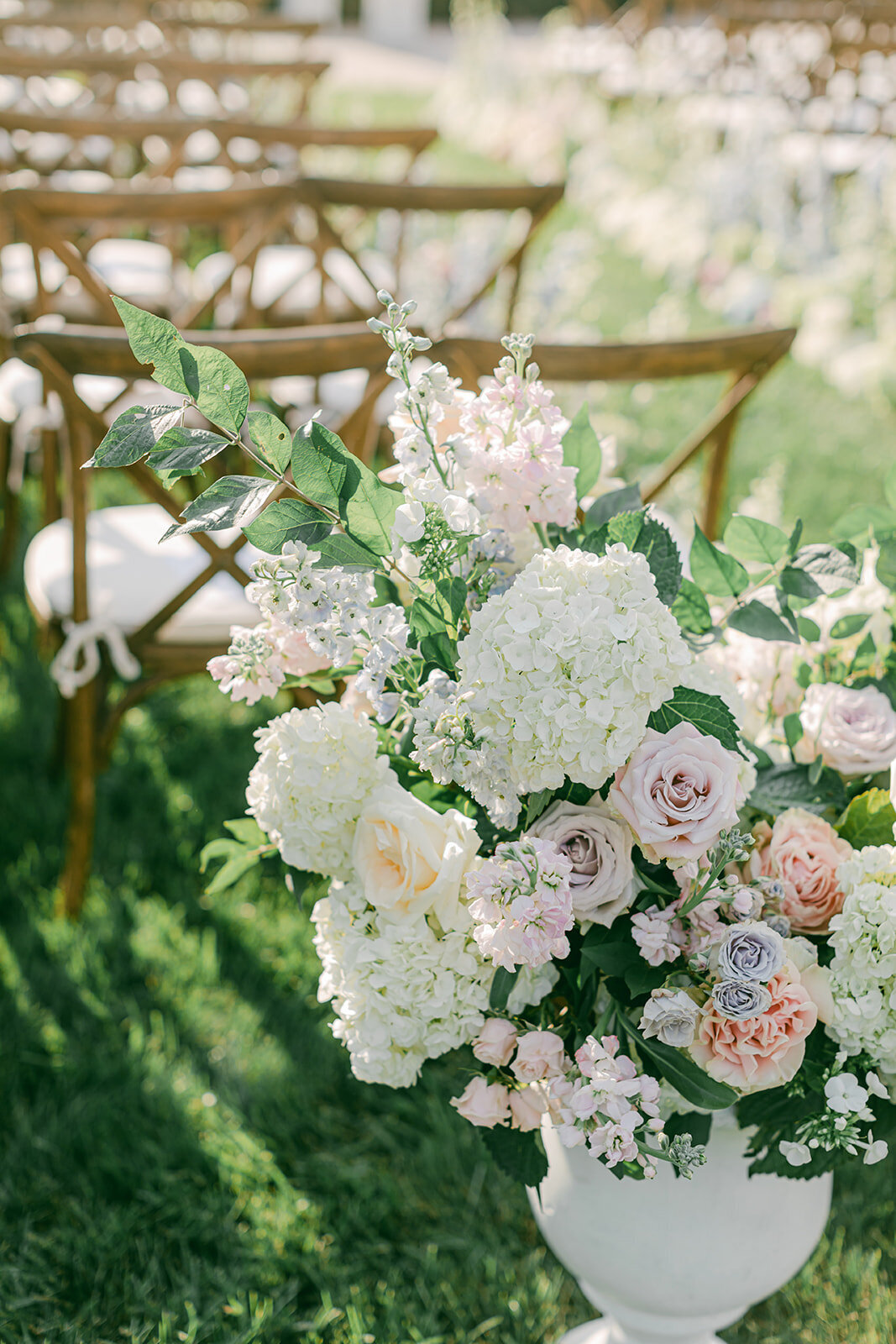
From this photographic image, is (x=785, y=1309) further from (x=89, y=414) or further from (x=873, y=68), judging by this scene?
(x=873, y=68)

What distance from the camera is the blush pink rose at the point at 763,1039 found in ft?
2.81

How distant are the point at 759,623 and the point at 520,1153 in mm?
476

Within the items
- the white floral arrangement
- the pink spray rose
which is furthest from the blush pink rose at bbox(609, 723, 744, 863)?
the pink spray rose

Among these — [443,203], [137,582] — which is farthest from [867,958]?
[443,203]

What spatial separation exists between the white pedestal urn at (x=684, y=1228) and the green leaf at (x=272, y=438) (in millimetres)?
688

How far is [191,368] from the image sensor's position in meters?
0.80

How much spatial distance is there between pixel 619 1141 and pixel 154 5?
8332 mm

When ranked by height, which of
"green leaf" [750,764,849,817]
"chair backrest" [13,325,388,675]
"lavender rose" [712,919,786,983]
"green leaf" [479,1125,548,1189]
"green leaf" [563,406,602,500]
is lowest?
"green leaf" [479,1125,548,1189]

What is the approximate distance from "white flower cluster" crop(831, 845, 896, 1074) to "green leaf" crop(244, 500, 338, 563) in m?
0.46

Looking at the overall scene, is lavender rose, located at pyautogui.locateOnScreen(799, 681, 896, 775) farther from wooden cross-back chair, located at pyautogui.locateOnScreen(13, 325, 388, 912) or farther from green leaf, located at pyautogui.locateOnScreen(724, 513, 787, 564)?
wooden cross-back chair, located at pyautogui.locateOnScreen(13, 325, 388, 912)

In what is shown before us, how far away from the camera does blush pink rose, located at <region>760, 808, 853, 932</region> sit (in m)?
0.93

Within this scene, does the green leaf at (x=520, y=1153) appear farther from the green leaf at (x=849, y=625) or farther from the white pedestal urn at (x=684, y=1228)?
the green leaf at (x=849, y=625)

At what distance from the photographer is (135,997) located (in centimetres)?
201

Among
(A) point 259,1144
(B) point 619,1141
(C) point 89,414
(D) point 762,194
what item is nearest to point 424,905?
(B) point 619,1141
